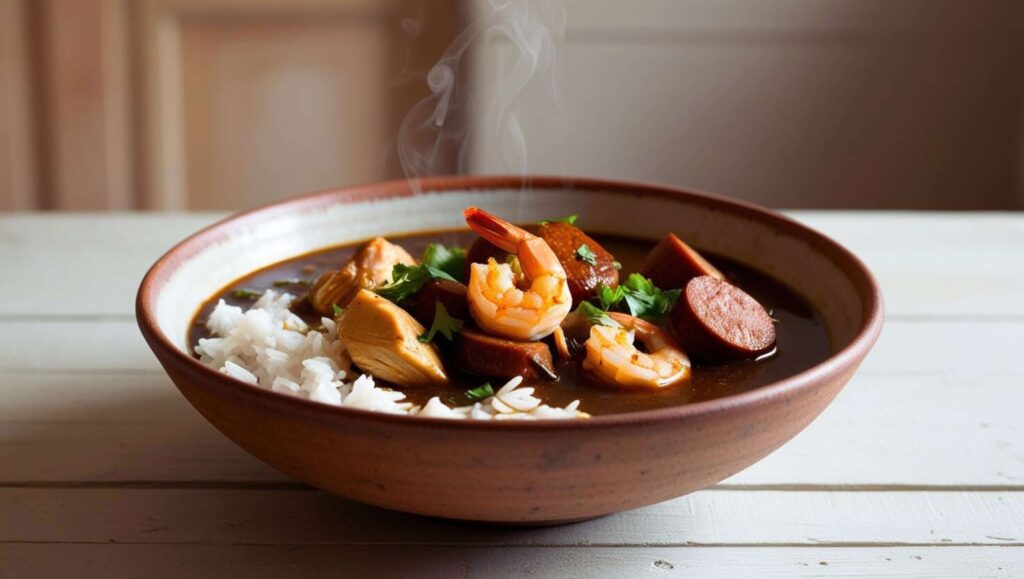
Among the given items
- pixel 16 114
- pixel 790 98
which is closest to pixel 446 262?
pixel 790 98

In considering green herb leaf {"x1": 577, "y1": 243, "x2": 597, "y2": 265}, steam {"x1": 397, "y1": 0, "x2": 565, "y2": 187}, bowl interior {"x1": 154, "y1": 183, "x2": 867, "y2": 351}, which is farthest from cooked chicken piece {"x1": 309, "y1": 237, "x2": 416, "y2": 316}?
steam {"x1": 397, "y1": 0, "x2": 565, "y2": 187}

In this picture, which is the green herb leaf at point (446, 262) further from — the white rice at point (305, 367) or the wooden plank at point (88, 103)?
the wooden plank at point (88, 103)

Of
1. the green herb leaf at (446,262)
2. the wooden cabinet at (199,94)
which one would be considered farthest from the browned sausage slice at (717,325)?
the wooden cabinet at (199,94)

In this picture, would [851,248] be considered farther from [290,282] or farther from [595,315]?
[290,282]

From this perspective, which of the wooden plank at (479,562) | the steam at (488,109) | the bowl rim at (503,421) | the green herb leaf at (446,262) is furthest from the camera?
the steam at (488,109)

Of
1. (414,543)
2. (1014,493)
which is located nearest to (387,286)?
(414,543)

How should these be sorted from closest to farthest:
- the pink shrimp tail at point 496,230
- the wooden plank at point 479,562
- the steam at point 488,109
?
the wooden plank at point 479,562 → the pink shrimp tail at point 496,230 → the steam at point 488,109
